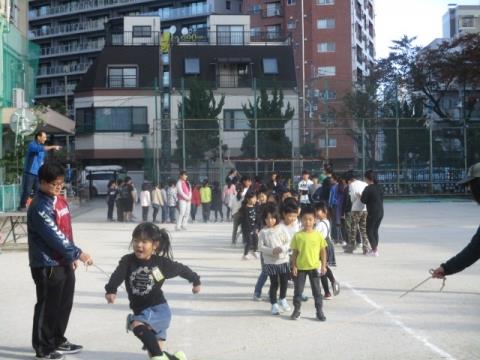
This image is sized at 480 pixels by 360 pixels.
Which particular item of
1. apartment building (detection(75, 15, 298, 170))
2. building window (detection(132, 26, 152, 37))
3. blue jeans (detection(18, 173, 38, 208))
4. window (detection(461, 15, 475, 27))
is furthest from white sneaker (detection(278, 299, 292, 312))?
window (detection(461, 15, 475, 27))

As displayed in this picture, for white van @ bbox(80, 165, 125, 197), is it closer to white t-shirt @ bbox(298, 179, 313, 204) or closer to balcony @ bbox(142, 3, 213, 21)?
white t-shirt @ bbox(298, 179, 313, 204)

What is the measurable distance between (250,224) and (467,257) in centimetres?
800

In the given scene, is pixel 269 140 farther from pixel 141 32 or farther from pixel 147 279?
pixel 147 279

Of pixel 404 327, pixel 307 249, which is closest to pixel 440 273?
pixel 404 327

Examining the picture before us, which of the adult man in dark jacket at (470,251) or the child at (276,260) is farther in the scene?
the child at (276,260)

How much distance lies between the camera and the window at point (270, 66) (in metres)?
52.5

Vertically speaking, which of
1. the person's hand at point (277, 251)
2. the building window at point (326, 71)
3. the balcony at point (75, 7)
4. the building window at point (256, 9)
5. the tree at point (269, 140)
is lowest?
the person's hand at point (277, 251)

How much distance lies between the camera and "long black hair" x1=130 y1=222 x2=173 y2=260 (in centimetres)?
563

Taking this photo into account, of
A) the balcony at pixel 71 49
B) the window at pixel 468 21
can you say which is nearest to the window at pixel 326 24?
the window at pixel 468 21

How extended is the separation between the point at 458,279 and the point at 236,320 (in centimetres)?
428

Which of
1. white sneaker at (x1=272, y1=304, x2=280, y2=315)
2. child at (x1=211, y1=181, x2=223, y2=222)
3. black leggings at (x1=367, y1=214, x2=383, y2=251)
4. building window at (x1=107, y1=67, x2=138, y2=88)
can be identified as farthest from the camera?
building window at (x1=107, y1=67, x2=138, y2=88)

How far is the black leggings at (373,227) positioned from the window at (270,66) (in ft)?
131

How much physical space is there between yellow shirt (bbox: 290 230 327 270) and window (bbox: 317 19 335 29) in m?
58.4

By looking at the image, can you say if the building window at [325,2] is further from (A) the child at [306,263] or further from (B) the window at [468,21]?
(A) the child at [306,263]
